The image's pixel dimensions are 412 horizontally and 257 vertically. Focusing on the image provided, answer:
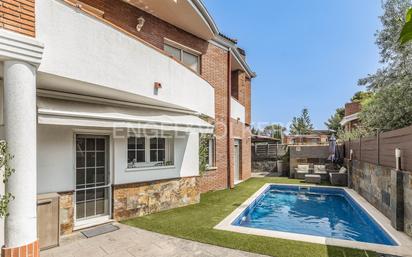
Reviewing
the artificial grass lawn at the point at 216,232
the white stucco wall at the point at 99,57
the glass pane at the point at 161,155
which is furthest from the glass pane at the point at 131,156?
the white stucco wall at the point at 99,57

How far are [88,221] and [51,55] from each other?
8.77 meters

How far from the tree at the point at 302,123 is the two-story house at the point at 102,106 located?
298ft

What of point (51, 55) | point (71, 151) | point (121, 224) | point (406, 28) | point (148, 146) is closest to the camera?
point (406, 28)

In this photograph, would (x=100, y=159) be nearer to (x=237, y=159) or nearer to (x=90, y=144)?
(x=90, y=144)

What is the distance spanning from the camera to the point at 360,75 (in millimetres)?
24016

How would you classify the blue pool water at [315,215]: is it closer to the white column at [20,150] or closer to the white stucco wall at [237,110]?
the white stucco wall at [237,110]

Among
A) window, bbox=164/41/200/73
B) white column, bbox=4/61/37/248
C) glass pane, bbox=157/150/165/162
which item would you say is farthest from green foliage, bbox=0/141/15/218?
window, bbox=164/41/200/73

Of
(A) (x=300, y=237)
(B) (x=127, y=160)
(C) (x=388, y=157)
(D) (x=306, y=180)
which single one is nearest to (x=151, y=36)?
(B) (x=127, y=160)

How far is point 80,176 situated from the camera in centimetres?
1412

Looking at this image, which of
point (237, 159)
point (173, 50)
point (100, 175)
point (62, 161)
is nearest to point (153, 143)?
point (100, 175)

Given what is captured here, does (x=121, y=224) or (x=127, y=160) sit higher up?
(x=127, y=160)

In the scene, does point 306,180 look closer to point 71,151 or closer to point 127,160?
point 127,160

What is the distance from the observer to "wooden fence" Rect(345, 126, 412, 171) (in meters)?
13.2

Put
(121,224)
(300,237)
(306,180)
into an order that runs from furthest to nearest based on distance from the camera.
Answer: (306,180) < (121,224) < (300,237)
